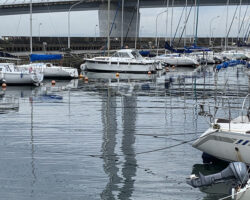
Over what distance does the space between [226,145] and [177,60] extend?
191 feet

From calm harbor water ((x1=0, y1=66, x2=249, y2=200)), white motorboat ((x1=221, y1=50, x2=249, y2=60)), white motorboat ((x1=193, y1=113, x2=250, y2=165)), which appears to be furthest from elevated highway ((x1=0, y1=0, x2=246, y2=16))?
white motorboat ((x1=193, y1=113, x2=250, y2=165))

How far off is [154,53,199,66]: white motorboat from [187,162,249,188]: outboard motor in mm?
58435

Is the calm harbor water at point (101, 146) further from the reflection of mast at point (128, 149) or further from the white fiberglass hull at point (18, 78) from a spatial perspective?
the white fiberglass hull at point (18, 78)

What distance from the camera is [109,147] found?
781 inches

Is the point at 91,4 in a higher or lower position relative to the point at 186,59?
higher

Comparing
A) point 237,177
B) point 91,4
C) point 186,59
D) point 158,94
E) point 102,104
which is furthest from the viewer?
point 91,4

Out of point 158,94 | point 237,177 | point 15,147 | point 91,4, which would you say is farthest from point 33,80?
point 91,4

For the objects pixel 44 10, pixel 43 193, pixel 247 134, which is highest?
pixel 44 10

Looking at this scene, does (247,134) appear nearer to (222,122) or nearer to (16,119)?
→ (222,122)

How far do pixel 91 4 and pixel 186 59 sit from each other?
42.5 meters

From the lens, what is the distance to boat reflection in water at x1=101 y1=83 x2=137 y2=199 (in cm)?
1451

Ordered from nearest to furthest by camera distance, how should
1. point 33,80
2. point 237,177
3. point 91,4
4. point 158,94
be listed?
point 237,177, point 158,94, point 33,80, point 91,4

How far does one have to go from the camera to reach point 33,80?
4397 centimetres

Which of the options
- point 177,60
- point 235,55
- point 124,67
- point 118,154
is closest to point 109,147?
point 118,154
